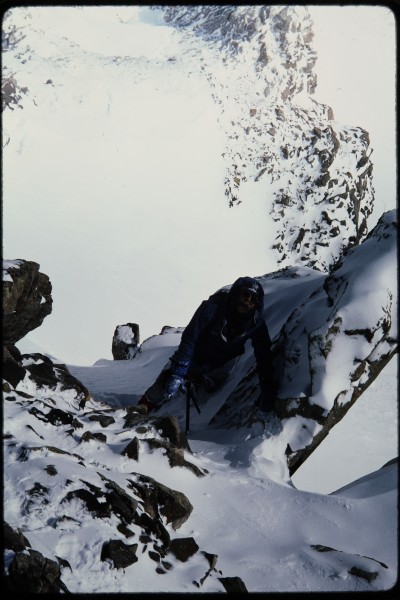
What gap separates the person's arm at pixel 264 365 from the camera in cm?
565

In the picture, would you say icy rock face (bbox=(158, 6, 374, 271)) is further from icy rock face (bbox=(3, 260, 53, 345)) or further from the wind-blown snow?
icy rock face (bbox=(3, 260, 53, 345))

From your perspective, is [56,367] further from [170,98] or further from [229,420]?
[170,98]

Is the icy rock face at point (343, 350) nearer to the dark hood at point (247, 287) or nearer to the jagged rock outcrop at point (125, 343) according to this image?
the dark hood at point (247, 287)

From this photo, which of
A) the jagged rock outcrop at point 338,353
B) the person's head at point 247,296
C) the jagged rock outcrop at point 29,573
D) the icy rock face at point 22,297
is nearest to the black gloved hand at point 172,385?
the jagged rock outcrop at point 338,353

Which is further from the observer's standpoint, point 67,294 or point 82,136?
point 82,136

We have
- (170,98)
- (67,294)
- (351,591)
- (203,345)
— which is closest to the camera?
(351,591)

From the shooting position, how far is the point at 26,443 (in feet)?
12.2

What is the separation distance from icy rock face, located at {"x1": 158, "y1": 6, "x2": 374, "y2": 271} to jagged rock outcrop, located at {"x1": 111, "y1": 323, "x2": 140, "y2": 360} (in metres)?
43.5

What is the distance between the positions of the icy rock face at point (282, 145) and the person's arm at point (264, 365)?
5351 centimetres

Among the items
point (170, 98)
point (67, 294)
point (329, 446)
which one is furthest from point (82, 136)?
point (329, 446)

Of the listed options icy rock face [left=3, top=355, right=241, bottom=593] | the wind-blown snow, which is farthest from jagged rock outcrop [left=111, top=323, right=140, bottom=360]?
icy rock face [left=3, top=355, right=241, bottom=593]

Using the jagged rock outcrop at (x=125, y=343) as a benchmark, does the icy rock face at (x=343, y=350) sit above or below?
above

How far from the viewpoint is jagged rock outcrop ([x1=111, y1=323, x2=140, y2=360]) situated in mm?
15539

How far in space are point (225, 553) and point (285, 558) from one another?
0.40 m
